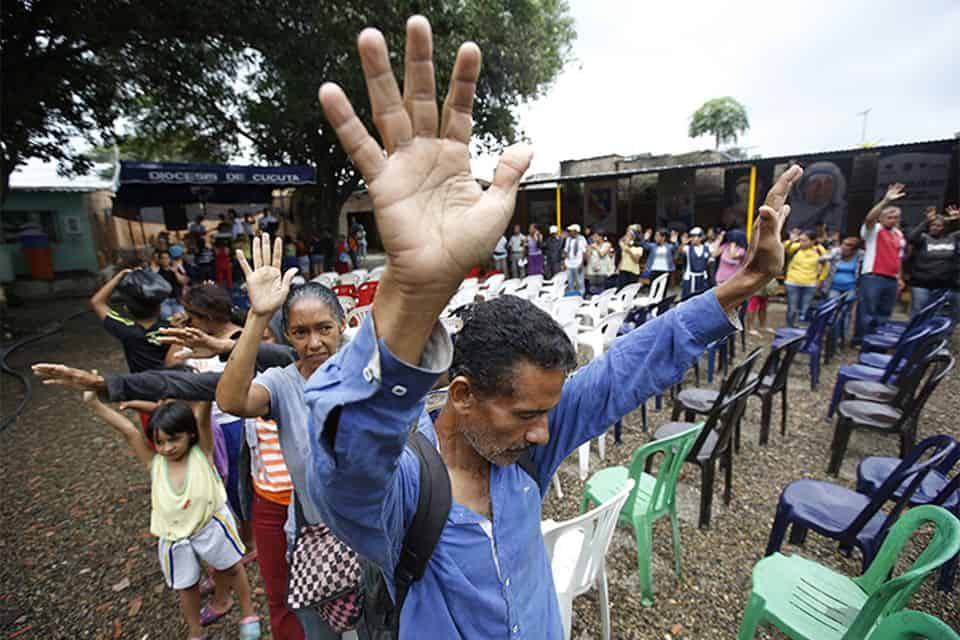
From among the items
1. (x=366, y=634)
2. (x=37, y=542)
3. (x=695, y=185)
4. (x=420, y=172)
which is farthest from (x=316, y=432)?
(x=695, y=185)

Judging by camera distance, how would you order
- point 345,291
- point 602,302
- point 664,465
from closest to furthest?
point 664,465 → point 602,302 → point 345,291

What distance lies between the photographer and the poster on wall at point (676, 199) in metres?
13.8

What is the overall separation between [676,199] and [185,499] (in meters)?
14.7

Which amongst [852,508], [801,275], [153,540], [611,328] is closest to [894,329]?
[801,275]

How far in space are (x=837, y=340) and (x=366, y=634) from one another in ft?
27.4

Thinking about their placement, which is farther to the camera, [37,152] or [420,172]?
[37,152]

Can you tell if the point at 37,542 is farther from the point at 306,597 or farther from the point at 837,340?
the point at 837,340

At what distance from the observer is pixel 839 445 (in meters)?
3.86

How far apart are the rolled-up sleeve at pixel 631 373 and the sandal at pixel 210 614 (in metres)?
2.52

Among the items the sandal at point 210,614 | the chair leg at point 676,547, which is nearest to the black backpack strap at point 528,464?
the chair leg at point 676,547

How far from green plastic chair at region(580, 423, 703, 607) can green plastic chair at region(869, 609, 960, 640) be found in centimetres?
112

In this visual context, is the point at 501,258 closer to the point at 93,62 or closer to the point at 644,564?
the point at 93,62

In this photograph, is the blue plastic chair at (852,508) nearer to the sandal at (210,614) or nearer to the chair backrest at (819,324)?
the sandal at (210,614)

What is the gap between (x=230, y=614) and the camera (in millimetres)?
2736
